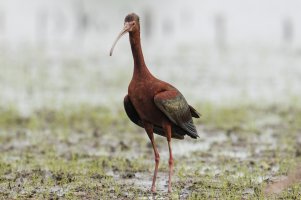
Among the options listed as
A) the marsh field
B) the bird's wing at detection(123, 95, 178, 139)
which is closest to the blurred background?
the marsh field

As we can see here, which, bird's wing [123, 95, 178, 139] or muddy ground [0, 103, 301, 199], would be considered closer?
bird's wing [123, 95, 178, 139]

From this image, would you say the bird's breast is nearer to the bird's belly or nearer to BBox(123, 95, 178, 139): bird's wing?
the bird's belly

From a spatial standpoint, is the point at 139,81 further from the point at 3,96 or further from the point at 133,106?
the point at 3,96

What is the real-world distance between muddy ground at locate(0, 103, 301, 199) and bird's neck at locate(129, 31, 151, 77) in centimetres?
169

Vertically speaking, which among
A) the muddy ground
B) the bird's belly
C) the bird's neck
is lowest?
the muddy ground

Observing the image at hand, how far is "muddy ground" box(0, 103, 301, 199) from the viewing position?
31.0ft

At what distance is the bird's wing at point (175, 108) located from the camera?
8.62m

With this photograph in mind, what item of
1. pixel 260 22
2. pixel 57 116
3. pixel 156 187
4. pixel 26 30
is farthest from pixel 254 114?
pixel 260 22

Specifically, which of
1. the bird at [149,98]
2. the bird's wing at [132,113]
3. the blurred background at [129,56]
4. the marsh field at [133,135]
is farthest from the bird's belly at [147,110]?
the blurred background at [129,56]

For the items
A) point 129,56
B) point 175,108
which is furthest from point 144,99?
point 129,56

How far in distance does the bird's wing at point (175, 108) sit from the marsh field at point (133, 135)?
95 centimetres

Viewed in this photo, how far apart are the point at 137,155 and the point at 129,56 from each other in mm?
25555

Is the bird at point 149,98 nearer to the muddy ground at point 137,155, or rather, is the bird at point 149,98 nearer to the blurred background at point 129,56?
the muddy ground at point 137,155

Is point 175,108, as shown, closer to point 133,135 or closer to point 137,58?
point 137,58
